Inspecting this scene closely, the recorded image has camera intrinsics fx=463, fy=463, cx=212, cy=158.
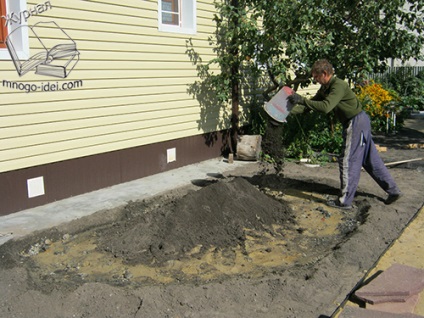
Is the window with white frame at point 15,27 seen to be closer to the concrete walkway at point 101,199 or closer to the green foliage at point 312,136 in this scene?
the concrete walkway at point 101,199

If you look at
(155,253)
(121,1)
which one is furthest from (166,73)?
(155,253)

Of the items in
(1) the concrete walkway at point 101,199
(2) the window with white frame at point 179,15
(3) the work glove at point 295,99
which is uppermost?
(2) the window with white frame at point 179,15

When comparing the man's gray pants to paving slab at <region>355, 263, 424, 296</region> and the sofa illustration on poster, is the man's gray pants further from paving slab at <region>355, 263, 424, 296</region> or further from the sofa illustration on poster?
the sofa illustration on poster

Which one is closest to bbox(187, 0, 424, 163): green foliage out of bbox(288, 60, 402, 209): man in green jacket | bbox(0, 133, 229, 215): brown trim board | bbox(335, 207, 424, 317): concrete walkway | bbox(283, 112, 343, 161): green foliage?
bbox(283, 112, 343, 161): green foliage

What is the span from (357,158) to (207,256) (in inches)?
105

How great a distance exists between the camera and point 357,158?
20.5 feet

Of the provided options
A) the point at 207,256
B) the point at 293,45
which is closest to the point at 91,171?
the point at 207,256

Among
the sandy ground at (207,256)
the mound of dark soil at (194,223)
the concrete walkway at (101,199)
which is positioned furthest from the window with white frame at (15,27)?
the mound of dark soil at (194,223)

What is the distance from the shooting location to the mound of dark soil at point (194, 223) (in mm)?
4887

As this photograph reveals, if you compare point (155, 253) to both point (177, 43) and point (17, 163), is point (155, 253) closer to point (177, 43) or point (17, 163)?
point (17, 163)

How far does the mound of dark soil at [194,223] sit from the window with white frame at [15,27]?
2.45 metres

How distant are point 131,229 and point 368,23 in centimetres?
746

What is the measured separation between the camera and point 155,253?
4.77m

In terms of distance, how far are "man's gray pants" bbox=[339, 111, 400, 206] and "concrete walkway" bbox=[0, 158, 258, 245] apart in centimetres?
259
